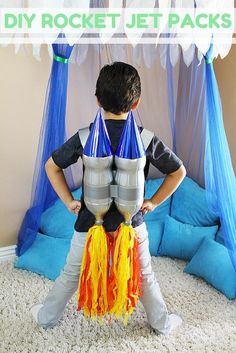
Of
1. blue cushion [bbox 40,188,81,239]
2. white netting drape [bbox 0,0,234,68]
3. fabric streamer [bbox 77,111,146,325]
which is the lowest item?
blue cushion [bbox 40,188,81,239]

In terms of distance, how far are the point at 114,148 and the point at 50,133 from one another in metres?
0.54

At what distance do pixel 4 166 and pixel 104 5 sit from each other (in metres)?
1.00

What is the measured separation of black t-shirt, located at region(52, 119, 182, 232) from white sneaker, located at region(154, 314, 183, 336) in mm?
495

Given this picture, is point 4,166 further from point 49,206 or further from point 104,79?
point 104,79

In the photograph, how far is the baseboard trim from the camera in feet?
7.29

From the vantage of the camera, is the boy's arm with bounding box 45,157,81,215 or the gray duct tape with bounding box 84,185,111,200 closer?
the gray duct tape with bounding box 84,185,111,200

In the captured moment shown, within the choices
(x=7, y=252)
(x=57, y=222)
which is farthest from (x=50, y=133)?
(x=7, y=252)

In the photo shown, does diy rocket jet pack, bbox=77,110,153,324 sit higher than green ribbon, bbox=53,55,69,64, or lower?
lower

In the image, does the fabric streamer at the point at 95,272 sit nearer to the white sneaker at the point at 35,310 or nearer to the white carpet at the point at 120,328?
the white carpet at the point at 120,328

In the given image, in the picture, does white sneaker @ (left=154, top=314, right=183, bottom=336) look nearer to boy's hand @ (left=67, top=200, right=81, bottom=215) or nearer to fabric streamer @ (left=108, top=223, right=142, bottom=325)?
fabric streamer @ (left=108, top=223, right=142, bottom=325)

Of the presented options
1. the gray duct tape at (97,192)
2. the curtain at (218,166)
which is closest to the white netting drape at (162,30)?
the curtain at (218,166)

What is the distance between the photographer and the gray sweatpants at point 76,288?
1486 mm

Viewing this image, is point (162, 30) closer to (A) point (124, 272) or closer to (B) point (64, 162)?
(B) point (64, 162)

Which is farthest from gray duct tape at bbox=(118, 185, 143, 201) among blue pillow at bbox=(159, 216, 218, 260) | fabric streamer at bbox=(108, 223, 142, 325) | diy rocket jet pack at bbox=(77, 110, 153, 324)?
blue pillow at bbox=(159, 216, 218, 260)
